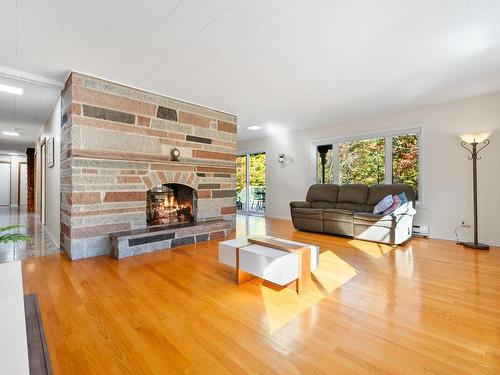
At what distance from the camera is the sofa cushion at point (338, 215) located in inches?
175

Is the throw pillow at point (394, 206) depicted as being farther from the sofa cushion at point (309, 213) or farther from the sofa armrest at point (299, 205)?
the sofa armrest at point (299, 205)

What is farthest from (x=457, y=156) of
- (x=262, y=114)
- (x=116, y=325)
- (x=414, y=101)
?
(x=116, y=325)

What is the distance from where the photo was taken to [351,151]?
19.0ft

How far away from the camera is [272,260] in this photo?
2158 millimetres

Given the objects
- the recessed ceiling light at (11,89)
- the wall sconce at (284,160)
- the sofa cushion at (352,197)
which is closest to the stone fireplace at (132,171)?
the recessed ceiling light at (11,89)

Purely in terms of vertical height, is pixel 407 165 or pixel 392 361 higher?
pixel 407 165

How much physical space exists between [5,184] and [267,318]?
1376 cm

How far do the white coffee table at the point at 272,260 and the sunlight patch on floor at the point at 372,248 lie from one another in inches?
60.4

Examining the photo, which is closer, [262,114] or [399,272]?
[399,272]

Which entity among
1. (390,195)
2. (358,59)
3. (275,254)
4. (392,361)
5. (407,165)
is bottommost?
(392,361)

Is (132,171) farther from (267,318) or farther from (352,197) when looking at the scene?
(352,197)

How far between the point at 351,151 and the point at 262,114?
88.7 inches

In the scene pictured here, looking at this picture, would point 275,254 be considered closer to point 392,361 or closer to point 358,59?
point 392,361

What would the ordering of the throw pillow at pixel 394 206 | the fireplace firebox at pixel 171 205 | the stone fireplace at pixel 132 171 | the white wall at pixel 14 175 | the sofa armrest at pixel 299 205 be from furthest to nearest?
the white wall at pixel 14 175 → the sofa armrest at pixel 299 205 → the fireplace firebox at pixel 171 205 → the throw pillow at pixel 394 206 → the stone fireplace at pixel 132 171
